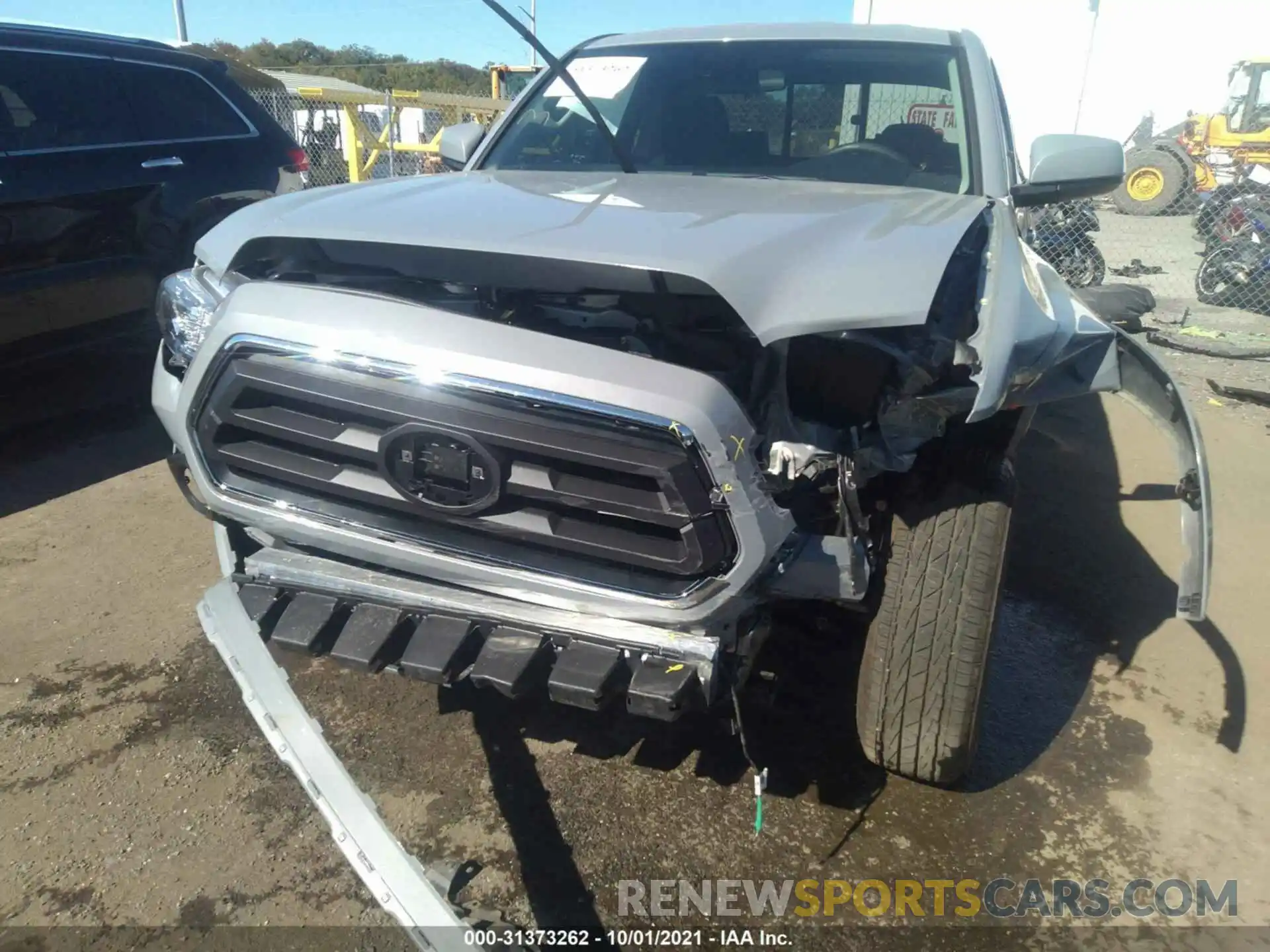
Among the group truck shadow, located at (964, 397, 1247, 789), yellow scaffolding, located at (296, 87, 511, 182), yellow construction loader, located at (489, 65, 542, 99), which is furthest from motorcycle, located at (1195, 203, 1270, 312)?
yellow construction loader, located at (489, 65, 542, 99)

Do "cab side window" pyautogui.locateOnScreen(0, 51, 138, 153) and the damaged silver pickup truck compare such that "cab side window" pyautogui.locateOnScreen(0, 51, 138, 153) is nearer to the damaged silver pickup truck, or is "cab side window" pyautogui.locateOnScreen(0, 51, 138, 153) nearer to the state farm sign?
the damaged silver pickup truck

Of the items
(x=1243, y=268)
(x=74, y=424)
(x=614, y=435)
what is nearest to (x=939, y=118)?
(x=614, y=435)

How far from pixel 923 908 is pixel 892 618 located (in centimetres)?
67

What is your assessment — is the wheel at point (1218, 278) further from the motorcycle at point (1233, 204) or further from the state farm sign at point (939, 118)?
the state farm sign at point (939, 118)

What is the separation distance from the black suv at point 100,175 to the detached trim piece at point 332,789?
280 centimetres

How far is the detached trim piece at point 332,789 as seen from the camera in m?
1.54

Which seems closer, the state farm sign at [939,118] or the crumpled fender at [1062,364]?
the crumpled fender at [1062,364]

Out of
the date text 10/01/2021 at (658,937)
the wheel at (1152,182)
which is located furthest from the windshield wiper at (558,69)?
the wheel at (1152,182)

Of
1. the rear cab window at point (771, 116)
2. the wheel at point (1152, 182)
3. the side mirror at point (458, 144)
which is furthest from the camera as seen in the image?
the wheel at point (1152, 182)

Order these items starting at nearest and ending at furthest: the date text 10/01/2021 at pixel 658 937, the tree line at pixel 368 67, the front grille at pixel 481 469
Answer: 1. the front grille at pixel 481 469
2. the date text 10/01/2021 at pixel 658 937
3. the tree line at pixel 368 67

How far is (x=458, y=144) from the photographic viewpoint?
11.8 feet

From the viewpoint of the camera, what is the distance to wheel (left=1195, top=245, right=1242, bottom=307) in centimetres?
893

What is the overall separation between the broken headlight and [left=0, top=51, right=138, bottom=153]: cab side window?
2.51 meters

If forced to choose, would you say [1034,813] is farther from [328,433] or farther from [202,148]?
[202,148]
